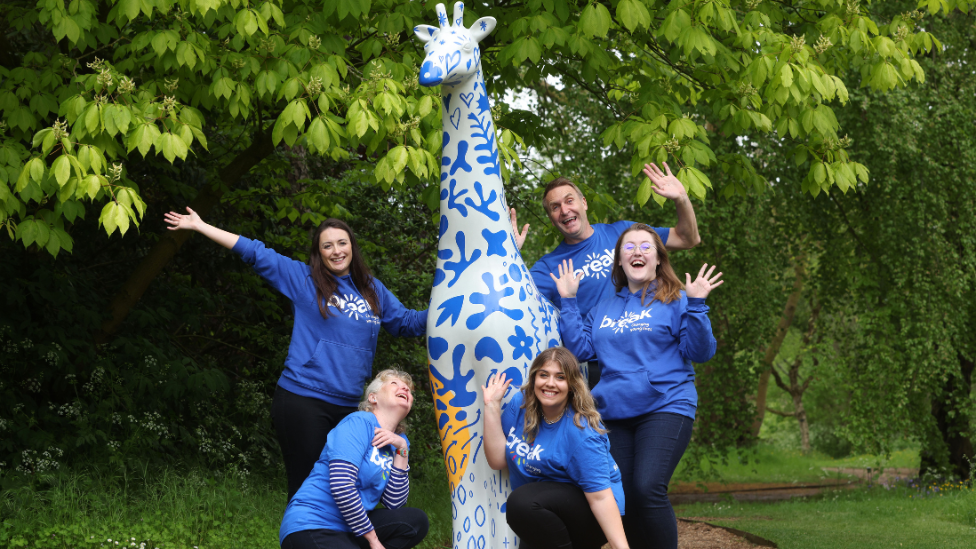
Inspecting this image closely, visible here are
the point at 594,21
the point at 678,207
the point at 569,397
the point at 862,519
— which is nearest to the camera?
the point at 569,397

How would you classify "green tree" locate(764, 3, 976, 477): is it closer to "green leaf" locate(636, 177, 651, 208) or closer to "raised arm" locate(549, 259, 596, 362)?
"green leaf" locate(636, 177, 651, 208)

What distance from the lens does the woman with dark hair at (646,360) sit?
296cm

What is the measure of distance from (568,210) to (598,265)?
25 centimetres

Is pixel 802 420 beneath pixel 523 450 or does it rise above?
beneath

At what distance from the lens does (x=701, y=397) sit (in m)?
8.88

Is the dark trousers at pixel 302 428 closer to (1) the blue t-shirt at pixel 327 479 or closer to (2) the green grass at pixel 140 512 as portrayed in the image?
(1) the blue t-shirt at pixel 327 479

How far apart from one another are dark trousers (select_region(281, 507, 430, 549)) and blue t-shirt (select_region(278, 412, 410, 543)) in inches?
0.9

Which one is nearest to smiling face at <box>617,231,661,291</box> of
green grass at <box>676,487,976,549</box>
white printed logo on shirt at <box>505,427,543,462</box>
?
Answer: white printed logo on shirt at <box>505,427,543,462</box>

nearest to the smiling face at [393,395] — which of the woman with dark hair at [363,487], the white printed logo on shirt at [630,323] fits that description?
the woman with dark hair at [363,487]

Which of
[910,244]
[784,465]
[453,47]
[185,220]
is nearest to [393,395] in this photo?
[185,220]

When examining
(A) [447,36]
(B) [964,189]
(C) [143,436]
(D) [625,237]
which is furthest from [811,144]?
(C) [143,436]

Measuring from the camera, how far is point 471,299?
9.79 ft

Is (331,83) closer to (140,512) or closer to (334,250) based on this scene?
(334,250)

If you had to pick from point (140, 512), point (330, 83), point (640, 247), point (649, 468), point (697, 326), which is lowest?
point (140, 512)
